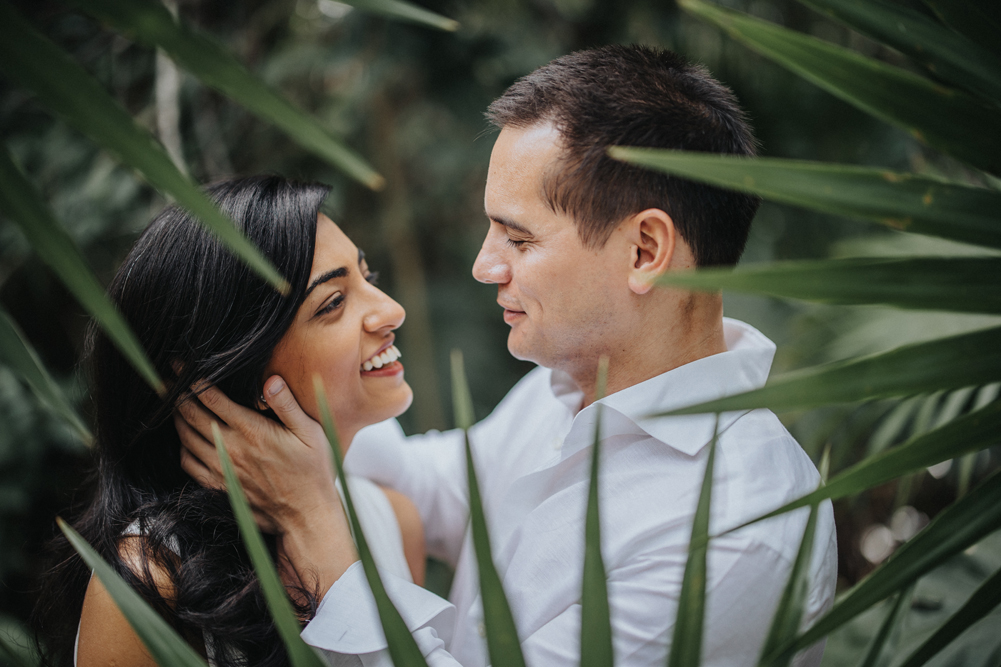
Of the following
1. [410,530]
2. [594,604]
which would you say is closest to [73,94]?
[594,604]

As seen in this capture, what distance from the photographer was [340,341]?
1.37 m

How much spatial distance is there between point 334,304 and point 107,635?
0.73 metres

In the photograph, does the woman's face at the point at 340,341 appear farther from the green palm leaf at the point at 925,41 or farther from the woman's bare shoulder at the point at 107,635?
the green palm leaf at the point at 925,41

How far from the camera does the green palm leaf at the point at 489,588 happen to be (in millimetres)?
673

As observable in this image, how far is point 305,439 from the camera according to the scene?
1344 mm

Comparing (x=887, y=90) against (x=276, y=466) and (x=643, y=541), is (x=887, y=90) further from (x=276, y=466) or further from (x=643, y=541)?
(x=276, y=466)

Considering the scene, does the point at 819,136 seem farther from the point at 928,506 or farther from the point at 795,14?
the point at 928,506

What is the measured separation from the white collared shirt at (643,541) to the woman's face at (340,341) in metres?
0.36

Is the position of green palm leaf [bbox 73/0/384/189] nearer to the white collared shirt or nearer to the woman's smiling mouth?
the white collared shirt

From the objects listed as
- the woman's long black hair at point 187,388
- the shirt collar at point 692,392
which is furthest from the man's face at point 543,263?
the woman's long black hair at point 187,388

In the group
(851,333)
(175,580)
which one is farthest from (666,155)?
(851,333)

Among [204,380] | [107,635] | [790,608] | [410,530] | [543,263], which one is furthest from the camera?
[410,530]

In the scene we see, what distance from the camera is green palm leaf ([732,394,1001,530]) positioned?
662 millimetres

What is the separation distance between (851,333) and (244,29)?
2977 mm
